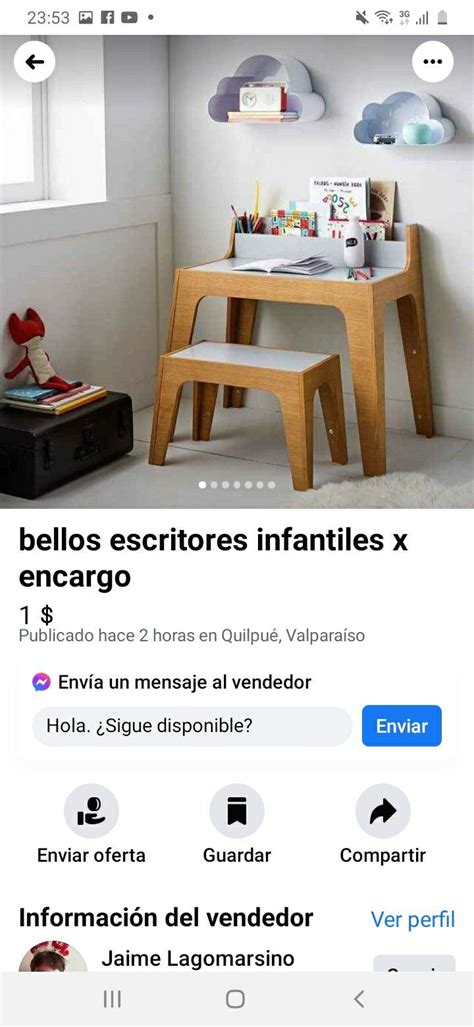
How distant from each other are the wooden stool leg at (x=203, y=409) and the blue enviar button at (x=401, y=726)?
156 centimetres

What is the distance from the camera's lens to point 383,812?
51cm

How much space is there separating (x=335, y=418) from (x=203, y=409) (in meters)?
0.31

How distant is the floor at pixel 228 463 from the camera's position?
5.73 ft

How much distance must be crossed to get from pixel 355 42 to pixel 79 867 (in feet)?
1.65

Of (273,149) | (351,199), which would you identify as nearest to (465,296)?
(351,199)

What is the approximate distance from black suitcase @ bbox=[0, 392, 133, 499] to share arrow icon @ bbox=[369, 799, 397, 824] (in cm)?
132

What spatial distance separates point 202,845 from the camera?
0.52 metres

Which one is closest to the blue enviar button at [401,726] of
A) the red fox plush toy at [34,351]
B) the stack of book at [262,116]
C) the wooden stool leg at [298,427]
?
the wooden stool leg at [298,427]

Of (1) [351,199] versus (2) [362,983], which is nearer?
(2) [362,983]

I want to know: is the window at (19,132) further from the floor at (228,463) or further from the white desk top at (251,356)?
the floor at (228,463)

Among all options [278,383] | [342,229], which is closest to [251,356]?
[278,383]

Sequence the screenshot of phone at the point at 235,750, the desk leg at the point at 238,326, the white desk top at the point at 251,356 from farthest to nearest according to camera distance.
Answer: the desk leg at the point at 238,326 → the white desk top at the point at 251,356 → the screenshot of phone at the point at 235,750

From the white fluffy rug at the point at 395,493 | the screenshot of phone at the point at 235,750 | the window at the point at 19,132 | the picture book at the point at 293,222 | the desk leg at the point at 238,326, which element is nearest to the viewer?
the screenshot of phone at the point at 235,750
